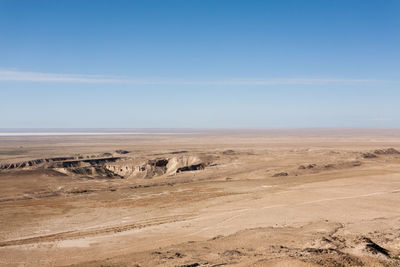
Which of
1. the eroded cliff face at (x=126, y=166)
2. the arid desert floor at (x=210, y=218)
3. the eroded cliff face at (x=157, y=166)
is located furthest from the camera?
the eroded cliff face at (x=157, y=166)

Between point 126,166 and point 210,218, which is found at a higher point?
point 210,218

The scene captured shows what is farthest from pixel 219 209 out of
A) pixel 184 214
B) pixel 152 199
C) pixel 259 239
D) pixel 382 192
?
pixel 382 192

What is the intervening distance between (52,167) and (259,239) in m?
54.5

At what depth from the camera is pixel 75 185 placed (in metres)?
48.2

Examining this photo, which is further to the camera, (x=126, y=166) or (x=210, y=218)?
(x=126, y=166)

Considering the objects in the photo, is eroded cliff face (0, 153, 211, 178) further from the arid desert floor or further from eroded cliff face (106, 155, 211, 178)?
the arid desert floor

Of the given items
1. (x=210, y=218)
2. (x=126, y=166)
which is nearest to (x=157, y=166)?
(x=126, y=166)

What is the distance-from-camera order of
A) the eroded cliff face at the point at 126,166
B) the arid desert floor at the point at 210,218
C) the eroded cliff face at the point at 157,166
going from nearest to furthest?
the arid desert floor at the point at 210,218 → the eroded cliff face at the point at 126,166 → the eroded cliff face at the point at 157,166

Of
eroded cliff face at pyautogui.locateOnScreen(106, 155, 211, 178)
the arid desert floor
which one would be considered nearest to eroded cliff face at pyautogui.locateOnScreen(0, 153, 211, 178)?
eroded cliff face at pyautogui.locateOnScreen(106, 155, 211, 178)

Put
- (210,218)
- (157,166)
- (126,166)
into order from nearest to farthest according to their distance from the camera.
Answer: (210,218) < (126,166) < (157,166)

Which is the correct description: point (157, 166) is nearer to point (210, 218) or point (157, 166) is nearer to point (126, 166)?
point (126, 166)

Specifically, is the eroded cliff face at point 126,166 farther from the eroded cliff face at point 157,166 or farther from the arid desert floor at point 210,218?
the arid desert floor at point 210,218

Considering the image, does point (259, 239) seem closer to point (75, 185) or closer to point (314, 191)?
point (314, 191)

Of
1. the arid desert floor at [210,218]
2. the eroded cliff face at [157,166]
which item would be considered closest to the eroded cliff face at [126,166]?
the eroded cliff face at [157,166]
